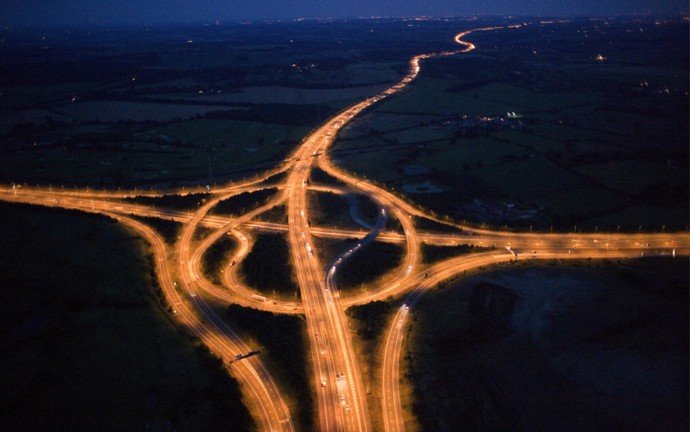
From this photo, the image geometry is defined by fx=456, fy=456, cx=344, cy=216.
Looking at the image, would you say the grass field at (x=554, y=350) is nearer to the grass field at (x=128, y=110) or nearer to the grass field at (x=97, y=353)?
the grass field at (x=97, y=353)

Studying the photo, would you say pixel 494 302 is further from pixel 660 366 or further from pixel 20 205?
pixel 20 205

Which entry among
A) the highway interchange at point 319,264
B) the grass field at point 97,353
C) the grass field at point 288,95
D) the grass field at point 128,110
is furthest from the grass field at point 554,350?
the grass field at point 288,95

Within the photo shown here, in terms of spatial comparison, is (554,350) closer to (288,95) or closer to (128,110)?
(288,95)

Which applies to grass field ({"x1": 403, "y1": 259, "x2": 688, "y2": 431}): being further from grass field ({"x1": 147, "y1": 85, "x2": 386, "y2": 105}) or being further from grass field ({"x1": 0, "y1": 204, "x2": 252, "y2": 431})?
grass field ({"x1": 147, "y1": 85, "x2": 386, "y2": 105})

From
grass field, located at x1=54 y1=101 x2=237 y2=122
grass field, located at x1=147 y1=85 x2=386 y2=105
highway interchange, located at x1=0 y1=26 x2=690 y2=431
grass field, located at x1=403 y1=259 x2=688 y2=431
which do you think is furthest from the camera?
grass field, located at x1=147 y1=85 x2=386 y2=105

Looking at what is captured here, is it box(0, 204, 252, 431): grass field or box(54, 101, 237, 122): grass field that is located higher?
box(54, 101, 237, 122): grass field

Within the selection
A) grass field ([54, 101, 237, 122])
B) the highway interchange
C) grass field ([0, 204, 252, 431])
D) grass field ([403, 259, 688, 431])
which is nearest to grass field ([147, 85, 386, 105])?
grass field ([54, 101, 237, 122])

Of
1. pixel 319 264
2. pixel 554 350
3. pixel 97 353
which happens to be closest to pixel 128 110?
pixel 319 264

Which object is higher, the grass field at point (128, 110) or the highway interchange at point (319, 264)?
the grass field at point (128, 110)
